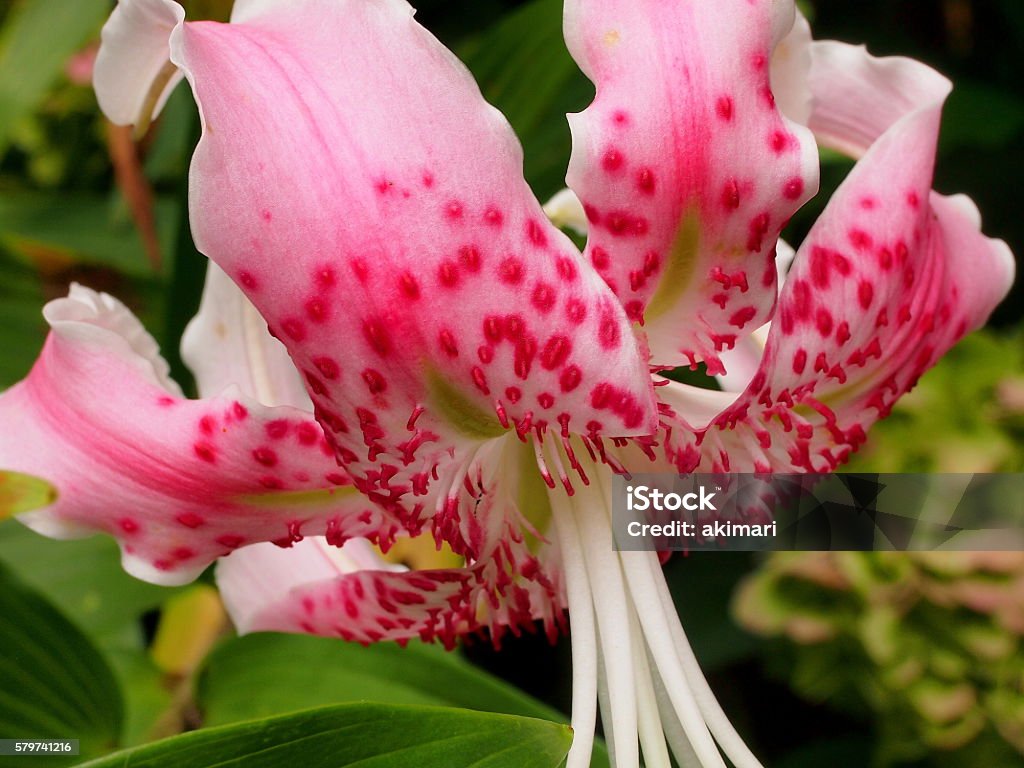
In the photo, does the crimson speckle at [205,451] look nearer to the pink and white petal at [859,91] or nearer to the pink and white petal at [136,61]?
the pink and white petal at [136,61]

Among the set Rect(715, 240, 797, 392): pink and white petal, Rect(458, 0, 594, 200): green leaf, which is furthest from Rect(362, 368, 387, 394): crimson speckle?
Rect(458, 0, 594, 200): green leaf

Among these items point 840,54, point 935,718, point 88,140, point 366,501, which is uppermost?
point 840,54

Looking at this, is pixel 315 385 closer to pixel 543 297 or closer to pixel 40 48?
pixel 543 297

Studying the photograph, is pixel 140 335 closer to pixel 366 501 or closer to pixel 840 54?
pixel 366 501

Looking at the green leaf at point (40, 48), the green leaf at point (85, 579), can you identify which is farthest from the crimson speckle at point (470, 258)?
the green leaf at point (40, 48)

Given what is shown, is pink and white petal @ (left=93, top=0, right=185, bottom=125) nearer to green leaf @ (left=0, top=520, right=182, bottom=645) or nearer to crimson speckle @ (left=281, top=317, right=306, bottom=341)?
crimson speckle @ (left=281, top=317, right=306, bottom=341)

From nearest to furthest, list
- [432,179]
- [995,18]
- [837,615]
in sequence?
[432,179], [837,615], [995,18]

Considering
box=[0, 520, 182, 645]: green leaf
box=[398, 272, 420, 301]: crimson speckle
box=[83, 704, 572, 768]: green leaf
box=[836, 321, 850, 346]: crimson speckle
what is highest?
box=[398, 272, 420, 301]: crimson speckle

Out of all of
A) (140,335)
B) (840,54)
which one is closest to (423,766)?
(140,335)
